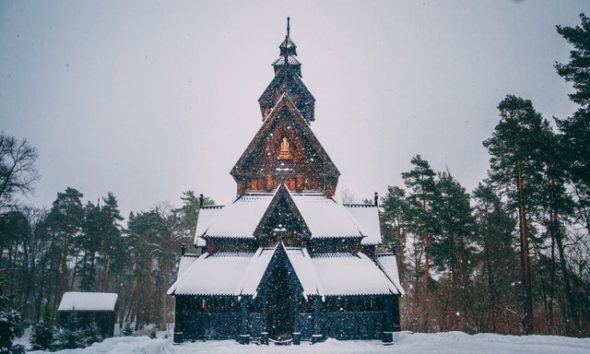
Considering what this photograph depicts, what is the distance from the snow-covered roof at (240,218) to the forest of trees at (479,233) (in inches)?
103

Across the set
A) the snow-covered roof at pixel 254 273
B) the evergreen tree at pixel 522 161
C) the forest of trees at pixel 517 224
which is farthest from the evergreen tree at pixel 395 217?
the snow-covered roof at pixel 254 273

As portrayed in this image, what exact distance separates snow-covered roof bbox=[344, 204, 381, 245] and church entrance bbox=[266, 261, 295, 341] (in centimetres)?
548

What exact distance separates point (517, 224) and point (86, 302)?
41107mm

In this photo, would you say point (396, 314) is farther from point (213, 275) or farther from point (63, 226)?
point (63, 226)

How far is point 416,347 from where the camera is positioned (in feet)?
48.0

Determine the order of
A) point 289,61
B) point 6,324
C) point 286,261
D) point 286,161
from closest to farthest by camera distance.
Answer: point 6,324 → point 286,261 → point 286,161 → point 289,61

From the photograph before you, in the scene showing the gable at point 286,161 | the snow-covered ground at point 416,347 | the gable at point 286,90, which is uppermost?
the gable at point 286,90

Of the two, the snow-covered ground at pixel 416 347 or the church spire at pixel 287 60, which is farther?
the church spire at pixel 287 60

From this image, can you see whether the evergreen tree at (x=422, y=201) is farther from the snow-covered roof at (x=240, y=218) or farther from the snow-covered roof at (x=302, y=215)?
the snow-covered roof at (x=240, y=218)

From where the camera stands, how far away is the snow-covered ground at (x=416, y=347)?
486 inches

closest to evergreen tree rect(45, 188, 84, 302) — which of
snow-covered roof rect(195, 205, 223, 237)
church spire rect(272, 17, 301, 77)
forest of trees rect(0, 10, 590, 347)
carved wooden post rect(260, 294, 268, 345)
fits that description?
forest of trees rect(0, 10, 590, 347)

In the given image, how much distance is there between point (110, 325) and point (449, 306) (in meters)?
33.7

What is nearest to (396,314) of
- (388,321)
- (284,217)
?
(388,321)

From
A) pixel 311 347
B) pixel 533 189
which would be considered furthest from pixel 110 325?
pixel 533 189
